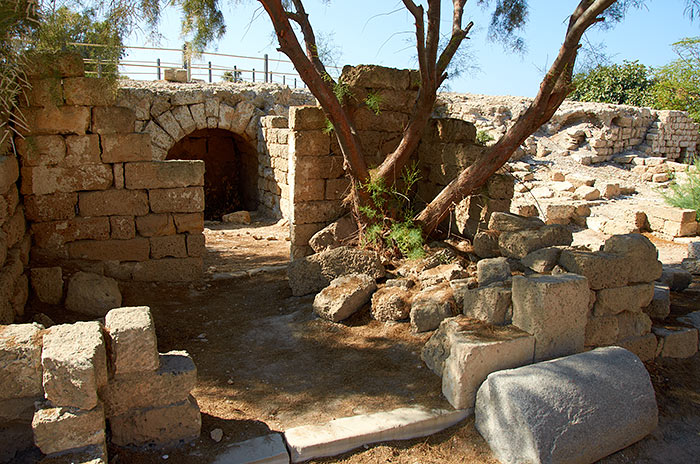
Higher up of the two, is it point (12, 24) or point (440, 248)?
point (12, 24)

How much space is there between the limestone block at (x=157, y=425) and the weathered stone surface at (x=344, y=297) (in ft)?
7.11

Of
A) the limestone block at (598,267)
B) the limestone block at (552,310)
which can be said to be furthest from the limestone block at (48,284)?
the limestone block at (598,267)

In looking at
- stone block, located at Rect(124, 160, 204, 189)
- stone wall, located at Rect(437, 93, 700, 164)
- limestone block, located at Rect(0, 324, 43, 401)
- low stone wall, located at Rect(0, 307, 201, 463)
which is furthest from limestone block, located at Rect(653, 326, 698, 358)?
stone wall, located at Rect(437, 93, 700, 164)

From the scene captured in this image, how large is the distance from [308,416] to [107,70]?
14.9 feet

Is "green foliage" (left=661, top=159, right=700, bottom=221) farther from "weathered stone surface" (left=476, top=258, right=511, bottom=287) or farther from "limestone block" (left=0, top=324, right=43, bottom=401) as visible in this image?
"limestone block" (left=0, top=324, right=43, bottom=401)

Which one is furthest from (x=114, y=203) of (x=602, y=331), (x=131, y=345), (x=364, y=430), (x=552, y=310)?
(x=602, y=331)

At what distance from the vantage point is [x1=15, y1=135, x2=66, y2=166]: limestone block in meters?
5.68

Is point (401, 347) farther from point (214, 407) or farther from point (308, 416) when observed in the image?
point (214, 407)

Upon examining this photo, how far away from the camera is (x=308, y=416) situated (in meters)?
3.66

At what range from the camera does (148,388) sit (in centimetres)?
312

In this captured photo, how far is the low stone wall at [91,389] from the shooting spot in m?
2.74

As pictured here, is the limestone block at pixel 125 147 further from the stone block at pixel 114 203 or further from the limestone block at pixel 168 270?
the limestone block at pixel 168 270

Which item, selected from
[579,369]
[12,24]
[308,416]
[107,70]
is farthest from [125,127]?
[579,369]

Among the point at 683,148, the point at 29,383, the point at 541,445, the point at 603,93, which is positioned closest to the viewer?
the point at 29,383
